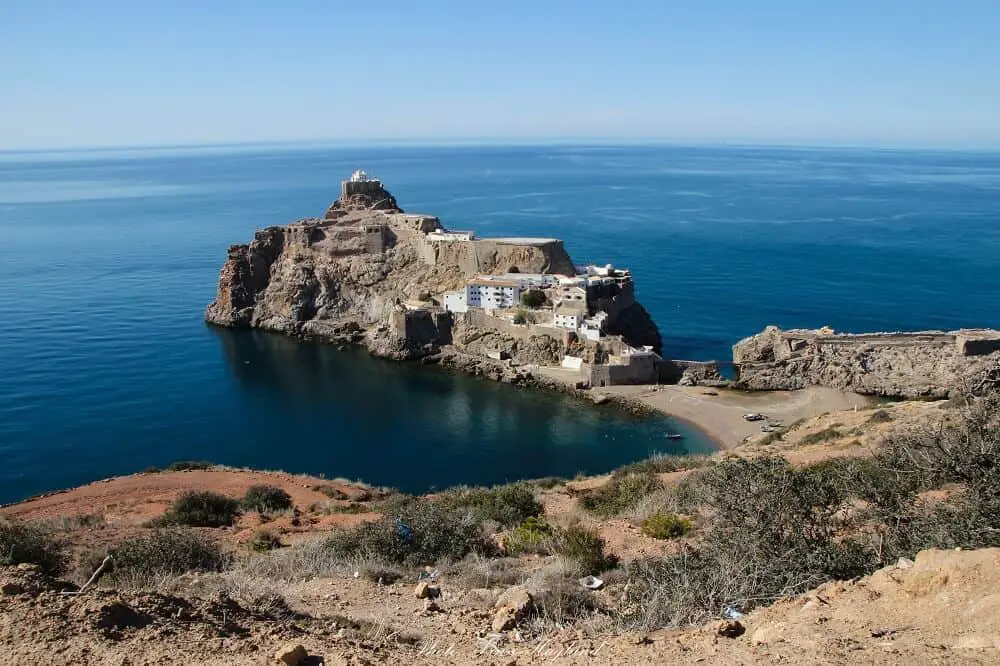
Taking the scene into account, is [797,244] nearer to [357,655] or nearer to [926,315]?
[926,315]

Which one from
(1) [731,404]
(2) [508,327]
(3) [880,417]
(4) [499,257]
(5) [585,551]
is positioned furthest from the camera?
(4) [499,257]

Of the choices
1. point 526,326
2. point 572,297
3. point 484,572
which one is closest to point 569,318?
point 572,297

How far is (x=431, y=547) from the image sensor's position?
12.1 meters

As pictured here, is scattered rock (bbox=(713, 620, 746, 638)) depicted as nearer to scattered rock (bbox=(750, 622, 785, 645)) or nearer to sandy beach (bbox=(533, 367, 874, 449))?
scattered rock (bbox=(750, 622, 785, 645))

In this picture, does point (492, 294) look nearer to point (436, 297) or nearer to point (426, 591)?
point (436, 297)

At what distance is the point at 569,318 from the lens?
1681 inches

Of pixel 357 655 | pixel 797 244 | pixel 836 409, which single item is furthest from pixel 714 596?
pixel 797 244

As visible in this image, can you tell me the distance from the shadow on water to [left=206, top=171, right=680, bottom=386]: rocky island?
265 cm

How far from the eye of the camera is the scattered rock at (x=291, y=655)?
6.25 meters

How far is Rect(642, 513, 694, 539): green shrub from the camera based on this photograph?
1316cm

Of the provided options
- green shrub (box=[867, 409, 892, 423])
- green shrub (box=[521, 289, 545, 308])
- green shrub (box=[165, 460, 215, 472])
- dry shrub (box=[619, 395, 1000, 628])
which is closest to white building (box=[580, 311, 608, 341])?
green shrub (box=[521, 289, 545, 308])

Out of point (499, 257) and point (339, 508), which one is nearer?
point (339, 508)

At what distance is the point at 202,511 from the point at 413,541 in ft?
25.6

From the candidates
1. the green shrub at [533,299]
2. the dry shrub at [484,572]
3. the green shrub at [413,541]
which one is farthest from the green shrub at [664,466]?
the green shrub at [533,299]
